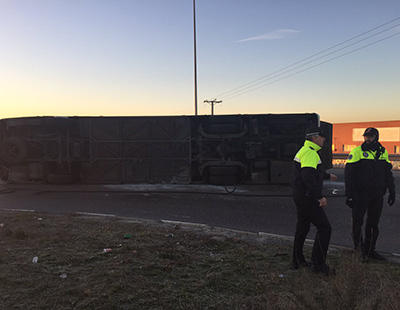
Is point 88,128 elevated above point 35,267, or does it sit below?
Result: above

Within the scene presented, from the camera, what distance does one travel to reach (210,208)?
26.0 ft

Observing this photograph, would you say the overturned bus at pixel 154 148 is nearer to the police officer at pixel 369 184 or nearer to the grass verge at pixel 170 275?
the grass verge at pixel 170 275

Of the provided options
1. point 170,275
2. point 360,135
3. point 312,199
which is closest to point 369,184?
point 312,199

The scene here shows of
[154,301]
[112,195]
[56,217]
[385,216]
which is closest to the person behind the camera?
[154,301]

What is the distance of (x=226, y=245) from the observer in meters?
4.52

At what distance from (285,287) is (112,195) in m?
7.84

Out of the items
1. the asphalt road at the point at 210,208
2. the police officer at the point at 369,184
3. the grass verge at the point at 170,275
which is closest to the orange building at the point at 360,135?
the asphalt road at the point at 210,208

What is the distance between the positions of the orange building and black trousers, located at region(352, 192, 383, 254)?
48.8 meters

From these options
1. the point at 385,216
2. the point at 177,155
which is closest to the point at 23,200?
the point at 177,155

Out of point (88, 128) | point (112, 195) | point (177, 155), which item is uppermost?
point (88, 128)

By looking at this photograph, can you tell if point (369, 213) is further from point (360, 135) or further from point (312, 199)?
point (360, 135)

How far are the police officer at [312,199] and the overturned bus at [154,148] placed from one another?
21.7 feet

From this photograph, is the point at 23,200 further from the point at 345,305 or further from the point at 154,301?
the point at 345,305

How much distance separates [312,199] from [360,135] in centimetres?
5975
